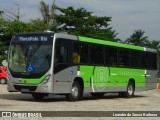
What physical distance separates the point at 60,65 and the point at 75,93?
1894 millimetres

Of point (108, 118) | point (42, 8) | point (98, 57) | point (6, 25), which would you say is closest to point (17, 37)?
point (98, 57)

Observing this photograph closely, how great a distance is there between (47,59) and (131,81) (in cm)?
906

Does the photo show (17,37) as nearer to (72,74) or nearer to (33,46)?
(33,46)

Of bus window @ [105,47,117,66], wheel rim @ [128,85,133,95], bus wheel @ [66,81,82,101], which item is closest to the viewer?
bus wheel @ [66,81,82,101]

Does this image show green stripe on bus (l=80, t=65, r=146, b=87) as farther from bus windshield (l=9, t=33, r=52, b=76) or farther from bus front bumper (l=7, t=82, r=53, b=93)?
bus front bumper (l=7, t=82, r=53, b=93)

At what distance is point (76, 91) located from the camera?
74.9 ft

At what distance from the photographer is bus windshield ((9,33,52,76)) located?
21203 mm

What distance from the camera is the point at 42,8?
6316 cm

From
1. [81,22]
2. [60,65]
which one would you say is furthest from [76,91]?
[81,22]

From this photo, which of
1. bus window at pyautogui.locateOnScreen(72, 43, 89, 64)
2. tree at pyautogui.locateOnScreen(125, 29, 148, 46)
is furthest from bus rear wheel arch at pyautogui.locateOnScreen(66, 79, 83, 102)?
tree at pyautogui.locateOnScreen(125, 29, 148, 46)

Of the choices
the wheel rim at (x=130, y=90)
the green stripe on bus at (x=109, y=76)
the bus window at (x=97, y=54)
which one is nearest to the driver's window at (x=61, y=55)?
the green stripe on bus at (x=109, y=76)

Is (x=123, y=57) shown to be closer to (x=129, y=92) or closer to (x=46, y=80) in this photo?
(x=129, y=92)

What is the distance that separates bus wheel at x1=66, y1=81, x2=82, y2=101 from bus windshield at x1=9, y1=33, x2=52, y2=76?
6.69ft

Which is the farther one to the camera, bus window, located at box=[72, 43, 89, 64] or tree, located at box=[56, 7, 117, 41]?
tree, located at box=[56, 7, 117, 41]
